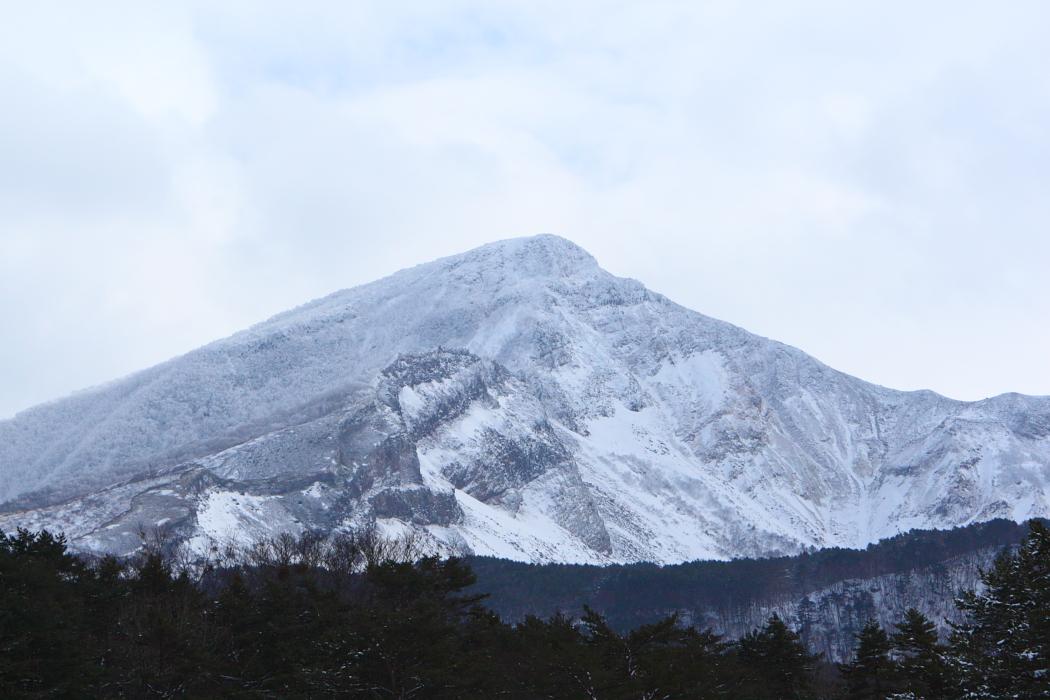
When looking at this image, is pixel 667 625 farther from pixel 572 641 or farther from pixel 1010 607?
pixel 1010 607

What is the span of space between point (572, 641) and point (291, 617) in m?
15.0

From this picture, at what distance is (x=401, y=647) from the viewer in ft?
200

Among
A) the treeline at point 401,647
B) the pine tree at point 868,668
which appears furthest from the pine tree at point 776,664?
the pine tree at point 868,668

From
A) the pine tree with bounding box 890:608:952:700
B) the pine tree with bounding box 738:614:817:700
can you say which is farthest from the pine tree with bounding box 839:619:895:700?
the pine tree with bounding box 738:614:817:700

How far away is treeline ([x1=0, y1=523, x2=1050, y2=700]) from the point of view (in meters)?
50.9

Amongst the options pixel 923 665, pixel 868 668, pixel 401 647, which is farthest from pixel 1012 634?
pixel 401 647

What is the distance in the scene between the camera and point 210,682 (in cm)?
5991

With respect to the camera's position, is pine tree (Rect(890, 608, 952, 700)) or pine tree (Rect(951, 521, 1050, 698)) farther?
pine tree (Rect(890, 608, 952, 700))

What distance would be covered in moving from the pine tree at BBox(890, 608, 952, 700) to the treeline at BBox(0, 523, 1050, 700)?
97 millimetres

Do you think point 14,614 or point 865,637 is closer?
point 14,614

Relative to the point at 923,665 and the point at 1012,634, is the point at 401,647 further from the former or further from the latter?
the point at 1012,634

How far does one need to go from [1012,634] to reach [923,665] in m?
5.26

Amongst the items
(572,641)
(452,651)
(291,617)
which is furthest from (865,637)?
(291,617)

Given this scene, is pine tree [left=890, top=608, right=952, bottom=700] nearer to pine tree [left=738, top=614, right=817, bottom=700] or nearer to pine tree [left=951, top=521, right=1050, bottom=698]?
pine tree [left=951, top=521, right=1050, bottom=698]
